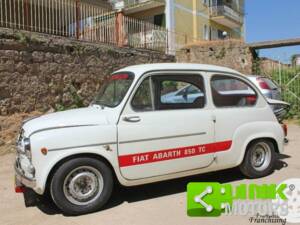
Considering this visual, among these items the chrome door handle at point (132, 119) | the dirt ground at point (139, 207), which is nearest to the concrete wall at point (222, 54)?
the dirt ground at point (139, 207)

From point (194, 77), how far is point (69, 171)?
7.51ft

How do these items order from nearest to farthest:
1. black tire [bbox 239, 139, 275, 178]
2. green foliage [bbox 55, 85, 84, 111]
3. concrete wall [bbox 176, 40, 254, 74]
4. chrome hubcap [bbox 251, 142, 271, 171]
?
1. black tire [bbox 239, 139, 275, 178]
2. chrome hubcap [bbox 251, 142, 271, 171]
3. green foliage [bbox 55, 85, 84, 111]
4. concrete wall [bbox 176, 40, 254, 74]

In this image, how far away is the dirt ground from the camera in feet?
14.7

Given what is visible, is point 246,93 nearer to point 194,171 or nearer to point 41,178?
point 194,171

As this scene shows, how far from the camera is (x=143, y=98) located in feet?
16.7

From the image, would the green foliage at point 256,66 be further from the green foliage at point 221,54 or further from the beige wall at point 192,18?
the beige wall at point 192,18

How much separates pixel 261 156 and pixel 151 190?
6.49ft

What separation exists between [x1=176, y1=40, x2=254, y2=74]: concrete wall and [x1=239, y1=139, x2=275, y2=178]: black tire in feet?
32.8

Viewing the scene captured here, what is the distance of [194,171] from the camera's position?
5402 millimetres

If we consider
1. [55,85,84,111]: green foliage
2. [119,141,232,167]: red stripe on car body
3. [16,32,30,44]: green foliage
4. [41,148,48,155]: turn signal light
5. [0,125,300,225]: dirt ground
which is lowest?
[0,125,300,225]: dirt ground

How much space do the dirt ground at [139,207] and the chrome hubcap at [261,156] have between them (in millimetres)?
221

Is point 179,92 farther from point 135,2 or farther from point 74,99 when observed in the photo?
point 135,2

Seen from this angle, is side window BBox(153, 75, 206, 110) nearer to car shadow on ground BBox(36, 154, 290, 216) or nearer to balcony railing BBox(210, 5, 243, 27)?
car shadow on ground BBox(36, 154, 290, 216)

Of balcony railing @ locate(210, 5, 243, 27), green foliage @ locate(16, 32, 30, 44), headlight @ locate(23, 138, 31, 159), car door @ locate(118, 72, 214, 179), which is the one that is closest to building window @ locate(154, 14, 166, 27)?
balcony railing @ locate(210, 5, 243, 27)
